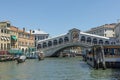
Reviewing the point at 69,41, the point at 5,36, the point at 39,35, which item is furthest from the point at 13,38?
the point at 39,35

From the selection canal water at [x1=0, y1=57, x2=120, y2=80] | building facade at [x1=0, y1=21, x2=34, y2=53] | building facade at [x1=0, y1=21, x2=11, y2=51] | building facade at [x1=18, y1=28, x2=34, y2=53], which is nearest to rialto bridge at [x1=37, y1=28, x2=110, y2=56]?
building facade at [x1=18, y1=28, x2=34, y2=53]

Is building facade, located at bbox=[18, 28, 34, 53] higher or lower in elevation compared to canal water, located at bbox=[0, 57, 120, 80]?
higher

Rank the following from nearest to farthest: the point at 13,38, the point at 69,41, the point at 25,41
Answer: the point at 13,38 < the point at 25,41 < the point at 69,41

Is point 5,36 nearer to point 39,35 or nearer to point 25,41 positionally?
point 25,41

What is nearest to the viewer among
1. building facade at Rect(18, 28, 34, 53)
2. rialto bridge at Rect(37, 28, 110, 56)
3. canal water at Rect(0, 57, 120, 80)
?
canal water at Rect(0, 57, 120, 80)

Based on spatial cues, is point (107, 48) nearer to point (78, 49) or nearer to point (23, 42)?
point (23, 42)

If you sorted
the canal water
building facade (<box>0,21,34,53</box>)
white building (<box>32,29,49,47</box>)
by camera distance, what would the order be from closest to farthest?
1. the canal water
2. building facade (<box>0,21,34,53</box>)
3. white building (<box>32,29,49,47</box>)

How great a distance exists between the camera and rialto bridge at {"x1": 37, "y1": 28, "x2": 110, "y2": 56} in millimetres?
76625

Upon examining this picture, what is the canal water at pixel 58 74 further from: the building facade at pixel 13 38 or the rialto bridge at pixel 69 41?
the rialto bridge at pixel 69 41

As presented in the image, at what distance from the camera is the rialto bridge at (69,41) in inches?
3017

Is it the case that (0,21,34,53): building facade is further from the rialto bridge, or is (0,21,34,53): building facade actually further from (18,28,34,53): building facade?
the rialto bridge

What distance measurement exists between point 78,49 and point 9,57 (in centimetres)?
5417

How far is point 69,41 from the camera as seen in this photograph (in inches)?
3044

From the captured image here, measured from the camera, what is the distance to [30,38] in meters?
80.2
